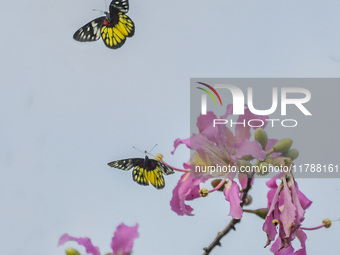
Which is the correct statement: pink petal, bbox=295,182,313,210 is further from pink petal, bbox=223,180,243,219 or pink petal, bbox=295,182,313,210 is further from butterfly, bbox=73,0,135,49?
butterfly, bbox=73,0,135,49

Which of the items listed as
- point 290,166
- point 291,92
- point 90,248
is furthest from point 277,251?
point 291,92

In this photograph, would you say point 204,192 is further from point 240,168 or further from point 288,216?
point 288,216

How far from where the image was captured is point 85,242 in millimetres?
2465

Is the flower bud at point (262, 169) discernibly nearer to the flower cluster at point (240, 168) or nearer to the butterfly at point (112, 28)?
the flower cluster at point (240, 168)

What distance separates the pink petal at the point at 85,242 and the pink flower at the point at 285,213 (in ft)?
1.96

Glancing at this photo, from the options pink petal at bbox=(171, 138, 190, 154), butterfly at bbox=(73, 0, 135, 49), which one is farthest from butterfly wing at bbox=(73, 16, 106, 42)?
pink petal at bbox=(171, 138, 190, 154)


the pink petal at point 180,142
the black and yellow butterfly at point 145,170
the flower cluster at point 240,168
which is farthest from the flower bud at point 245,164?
the black and yellow butterfly at point 145,170

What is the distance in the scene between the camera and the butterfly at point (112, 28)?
5.07 meters

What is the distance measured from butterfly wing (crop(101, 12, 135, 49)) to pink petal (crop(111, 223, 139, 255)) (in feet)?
8.88

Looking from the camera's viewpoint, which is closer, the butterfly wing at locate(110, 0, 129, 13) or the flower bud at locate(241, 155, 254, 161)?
the flower bud at locate(241, 155, 254, 161)

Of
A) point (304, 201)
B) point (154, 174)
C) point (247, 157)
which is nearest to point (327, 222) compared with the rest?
point (304, 201)

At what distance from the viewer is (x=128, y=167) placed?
4.60 meters

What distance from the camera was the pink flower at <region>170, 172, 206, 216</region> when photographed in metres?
2.49

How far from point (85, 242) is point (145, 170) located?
7.57 feet
